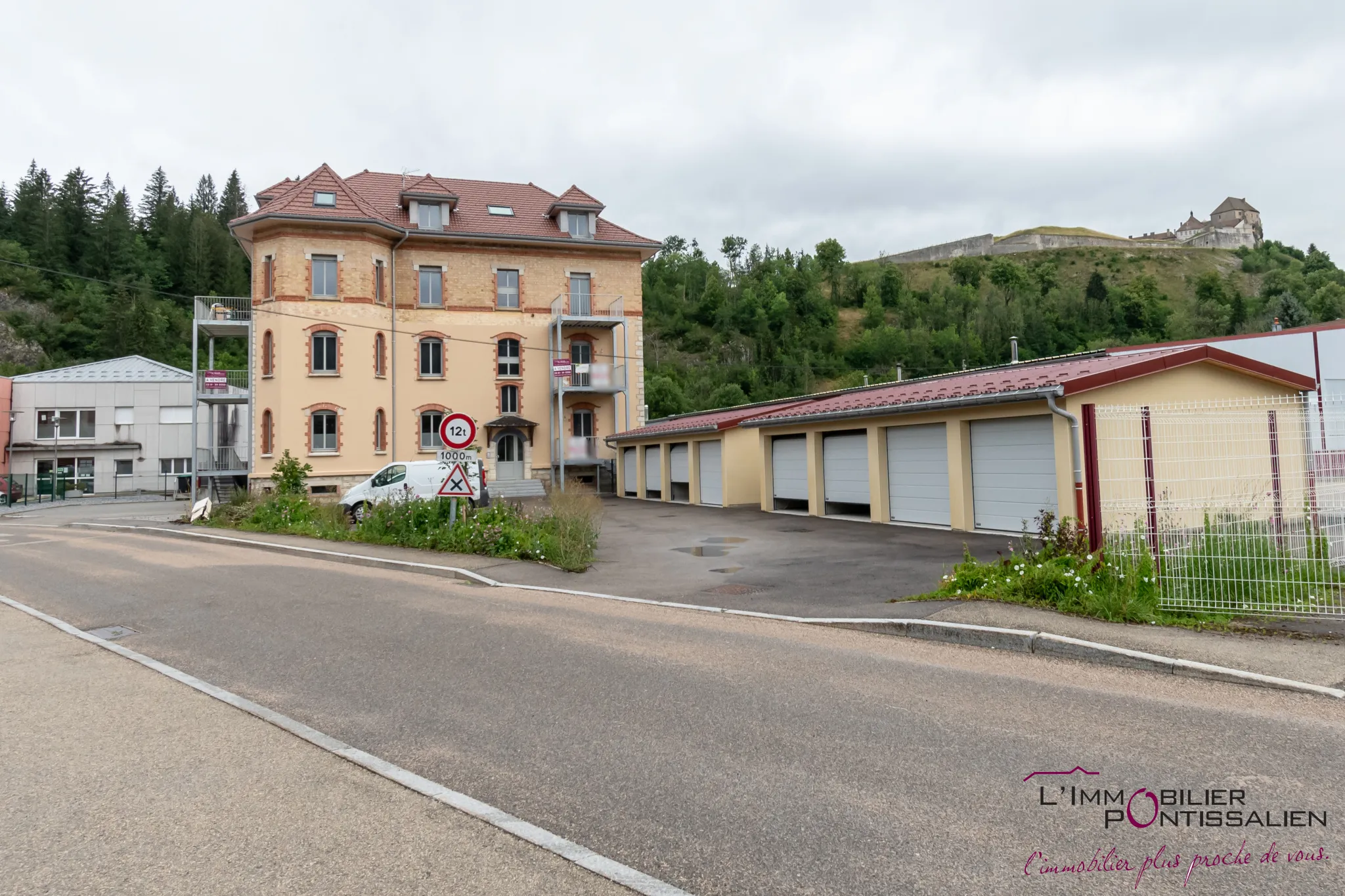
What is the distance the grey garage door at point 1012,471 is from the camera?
1409 centimetres

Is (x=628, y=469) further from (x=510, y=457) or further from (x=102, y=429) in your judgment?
(x=102, y=429)

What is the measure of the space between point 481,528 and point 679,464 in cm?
1434

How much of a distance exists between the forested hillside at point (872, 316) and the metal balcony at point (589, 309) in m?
32.8

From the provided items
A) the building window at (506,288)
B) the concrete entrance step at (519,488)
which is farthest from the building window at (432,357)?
the concrete entrance step at (519,488)

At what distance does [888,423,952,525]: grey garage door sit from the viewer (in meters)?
16.5

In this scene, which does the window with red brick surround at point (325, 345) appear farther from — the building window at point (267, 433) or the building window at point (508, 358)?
the building window at point (508, 358)

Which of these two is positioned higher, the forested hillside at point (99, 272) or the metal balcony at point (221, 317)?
the forested hillside at point (99, 272)

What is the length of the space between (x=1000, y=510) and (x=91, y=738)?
46.0 ft

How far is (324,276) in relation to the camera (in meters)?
32.8

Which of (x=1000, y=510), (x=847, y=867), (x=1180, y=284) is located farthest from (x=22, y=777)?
(x=1180, y=284)

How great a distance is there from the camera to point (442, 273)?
35.4m

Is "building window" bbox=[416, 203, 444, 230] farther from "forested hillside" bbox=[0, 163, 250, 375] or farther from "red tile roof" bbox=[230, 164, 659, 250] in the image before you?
"forested hillside" bbox=[0, 163, 250, 375]

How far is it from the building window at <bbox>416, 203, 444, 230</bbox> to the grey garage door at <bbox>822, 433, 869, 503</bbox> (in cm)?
2281

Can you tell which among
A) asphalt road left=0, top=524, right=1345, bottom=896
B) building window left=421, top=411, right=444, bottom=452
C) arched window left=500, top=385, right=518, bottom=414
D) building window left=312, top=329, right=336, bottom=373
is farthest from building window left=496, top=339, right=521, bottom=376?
asphalt road left=0, top=524, right=1345, bottom=896
